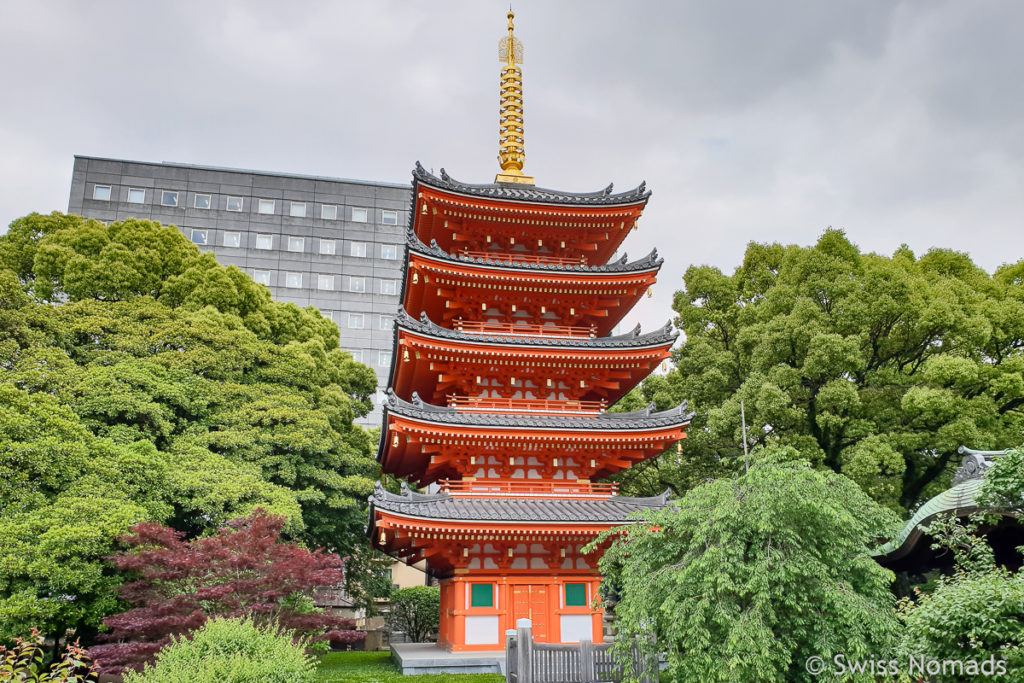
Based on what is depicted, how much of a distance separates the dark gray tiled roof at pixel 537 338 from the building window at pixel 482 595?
6.08 metres

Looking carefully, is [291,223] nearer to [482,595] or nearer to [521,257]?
[521,257]

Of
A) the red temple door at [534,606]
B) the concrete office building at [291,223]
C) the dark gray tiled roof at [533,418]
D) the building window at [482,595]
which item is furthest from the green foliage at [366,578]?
the concrete office building at [291,223]

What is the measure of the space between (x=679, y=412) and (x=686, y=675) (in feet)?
30.2

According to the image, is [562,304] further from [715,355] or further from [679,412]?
[715,355]

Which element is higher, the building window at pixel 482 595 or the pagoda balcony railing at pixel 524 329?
the pagoda balcony railing at pixel 524 329

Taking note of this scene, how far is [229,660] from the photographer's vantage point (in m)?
11.0

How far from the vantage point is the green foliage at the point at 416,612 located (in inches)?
1040

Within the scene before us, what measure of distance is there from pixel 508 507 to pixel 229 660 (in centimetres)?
839

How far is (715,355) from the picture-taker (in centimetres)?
2797

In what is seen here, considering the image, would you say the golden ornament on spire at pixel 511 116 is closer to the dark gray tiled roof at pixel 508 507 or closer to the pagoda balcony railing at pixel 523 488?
the pagoda balcony railing at pixel 523 488

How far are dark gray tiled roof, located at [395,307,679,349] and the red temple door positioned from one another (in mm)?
Answer: 6165

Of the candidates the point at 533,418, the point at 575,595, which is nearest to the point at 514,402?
the point at 533,418

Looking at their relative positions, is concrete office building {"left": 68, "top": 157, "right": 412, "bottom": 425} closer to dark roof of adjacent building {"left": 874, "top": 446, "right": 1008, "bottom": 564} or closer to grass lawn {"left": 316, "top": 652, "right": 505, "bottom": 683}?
grass lawn {"left": 316, "top": 652, "right": 505, "bottom": 683}

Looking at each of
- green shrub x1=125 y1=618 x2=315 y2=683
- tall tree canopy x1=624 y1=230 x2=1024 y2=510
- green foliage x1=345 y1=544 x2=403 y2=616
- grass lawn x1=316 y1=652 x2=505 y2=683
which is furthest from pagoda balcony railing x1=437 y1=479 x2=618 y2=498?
green foliage x1=345 y1=544 x2=403 y2=616
